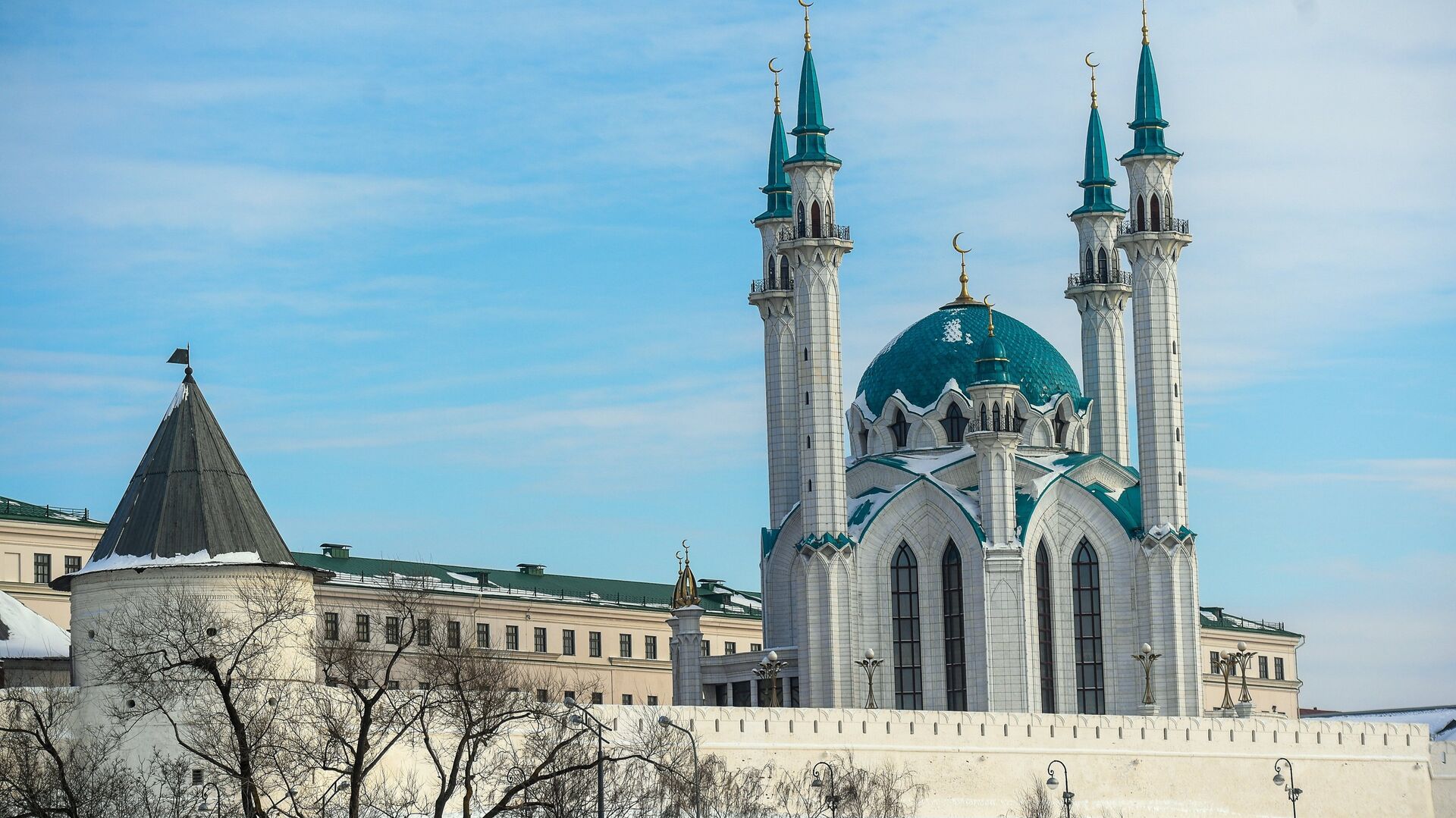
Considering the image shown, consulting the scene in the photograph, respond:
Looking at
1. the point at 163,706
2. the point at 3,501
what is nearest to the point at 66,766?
the point at 163,706

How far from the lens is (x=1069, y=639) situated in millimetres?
76000

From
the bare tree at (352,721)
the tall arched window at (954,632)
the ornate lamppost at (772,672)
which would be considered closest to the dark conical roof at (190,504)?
the bare tree at (352,721)

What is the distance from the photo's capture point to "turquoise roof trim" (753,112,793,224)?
3236 inches

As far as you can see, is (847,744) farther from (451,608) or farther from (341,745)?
(451,608)

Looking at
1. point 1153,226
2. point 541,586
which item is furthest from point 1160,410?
point 541,586

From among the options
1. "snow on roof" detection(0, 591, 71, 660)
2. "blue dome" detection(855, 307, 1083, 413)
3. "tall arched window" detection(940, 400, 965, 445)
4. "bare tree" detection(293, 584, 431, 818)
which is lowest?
"bare tree" detection(293, 584, 431, 818)

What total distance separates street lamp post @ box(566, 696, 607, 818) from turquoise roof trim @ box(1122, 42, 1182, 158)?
27516 millimetres

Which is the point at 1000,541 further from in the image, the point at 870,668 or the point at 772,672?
the point at 772,672

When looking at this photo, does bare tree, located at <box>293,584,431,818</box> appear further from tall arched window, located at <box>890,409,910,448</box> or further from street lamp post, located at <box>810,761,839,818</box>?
tall arched window, located at <box>890,409,910,448</box>

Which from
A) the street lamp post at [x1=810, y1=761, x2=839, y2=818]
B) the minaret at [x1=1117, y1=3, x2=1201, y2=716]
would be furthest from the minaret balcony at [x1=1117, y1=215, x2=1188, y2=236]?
the street lamp post at [x1=810, y1=761, x2=839, y2=818]

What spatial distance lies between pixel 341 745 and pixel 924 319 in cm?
3094

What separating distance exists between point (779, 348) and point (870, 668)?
502 inches

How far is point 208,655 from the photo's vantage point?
5472 centimetres

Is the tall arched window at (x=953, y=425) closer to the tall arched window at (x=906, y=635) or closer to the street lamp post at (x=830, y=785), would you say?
the tall arched window at (x=906, y=635)
